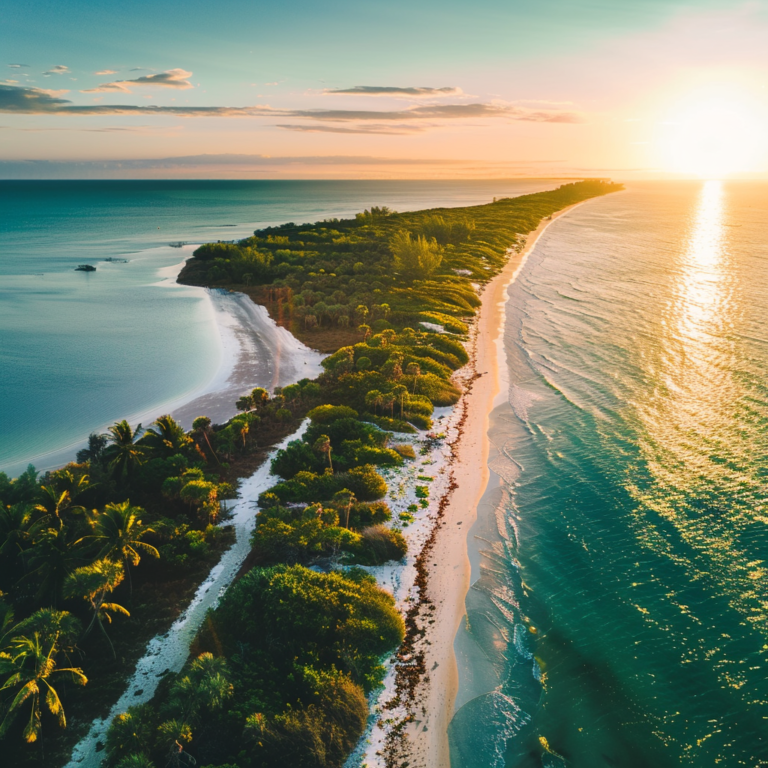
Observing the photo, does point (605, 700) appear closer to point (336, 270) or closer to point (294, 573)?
point (294, 573)

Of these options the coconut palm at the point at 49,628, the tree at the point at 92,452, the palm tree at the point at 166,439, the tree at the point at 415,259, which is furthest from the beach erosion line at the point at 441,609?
the tree at the point at 415,259

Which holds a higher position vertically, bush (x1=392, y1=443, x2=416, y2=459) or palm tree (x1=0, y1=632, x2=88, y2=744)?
palm tree (x1=0, y1=632, x2=88, y2=744)

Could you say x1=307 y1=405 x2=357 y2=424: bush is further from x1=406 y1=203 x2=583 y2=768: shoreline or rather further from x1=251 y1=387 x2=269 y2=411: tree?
x1=406 y1=203 x2=583 y2=768: shoreline

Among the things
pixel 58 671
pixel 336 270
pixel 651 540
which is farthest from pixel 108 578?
pixel 336 270

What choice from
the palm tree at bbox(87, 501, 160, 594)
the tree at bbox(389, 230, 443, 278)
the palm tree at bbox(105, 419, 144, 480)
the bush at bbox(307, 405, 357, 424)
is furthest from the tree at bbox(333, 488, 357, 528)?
the tree at bbox(389, 230, 443, 278)

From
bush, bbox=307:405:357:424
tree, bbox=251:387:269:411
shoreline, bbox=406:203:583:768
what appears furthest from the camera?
tree, bbox=251:387:269:411

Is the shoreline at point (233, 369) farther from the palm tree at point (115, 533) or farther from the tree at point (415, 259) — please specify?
the tree at point (415, 259)

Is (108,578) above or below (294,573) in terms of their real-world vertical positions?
above
